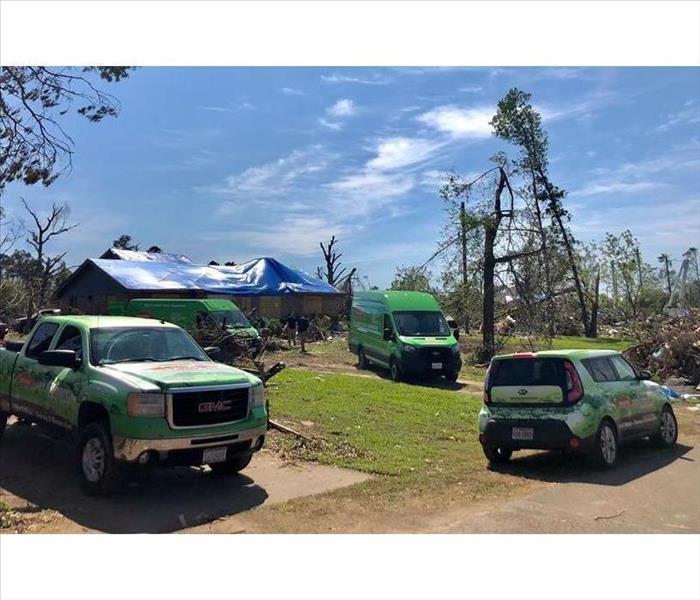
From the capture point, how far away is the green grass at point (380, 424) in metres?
9.09

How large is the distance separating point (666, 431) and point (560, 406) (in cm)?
301

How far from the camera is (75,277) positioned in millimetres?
36250

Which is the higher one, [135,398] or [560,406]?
[135,398]

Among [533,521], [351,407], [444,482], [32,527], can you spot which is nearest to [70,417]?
[32,527]

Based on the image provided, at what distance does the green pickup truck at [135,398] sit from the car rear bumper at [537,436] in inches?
134

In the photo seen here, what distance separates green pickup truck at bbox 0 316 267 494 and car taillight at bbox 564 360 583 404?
4069mm

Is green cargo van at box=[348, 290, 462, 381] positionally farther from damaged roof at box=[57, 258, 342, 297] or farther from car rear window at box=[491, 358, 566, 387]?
damaged roof at box=[57, 258, 342, 297]

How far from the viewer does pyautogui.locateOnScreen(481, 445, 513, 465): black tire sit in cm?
930

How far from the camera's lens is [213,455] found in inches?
271

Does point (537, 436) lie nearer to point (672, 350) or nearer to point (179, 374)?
point (179, 374)

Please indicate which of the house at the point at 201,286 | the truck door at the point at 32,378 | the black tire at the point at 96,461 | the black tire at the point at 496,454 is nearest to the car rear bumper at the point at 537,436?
the black tire at the point at 496,454

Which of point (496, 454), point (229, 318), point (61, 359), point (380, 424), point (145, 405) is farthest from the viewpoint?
point (229, 318)

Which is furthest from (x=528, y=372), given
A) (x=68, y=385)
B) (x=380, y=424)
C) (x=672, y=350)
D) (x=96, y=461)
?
(x=672, y=350)

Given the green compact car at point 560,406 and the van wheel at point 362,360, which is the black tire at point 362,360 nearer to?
the van wheel at point 362,360
